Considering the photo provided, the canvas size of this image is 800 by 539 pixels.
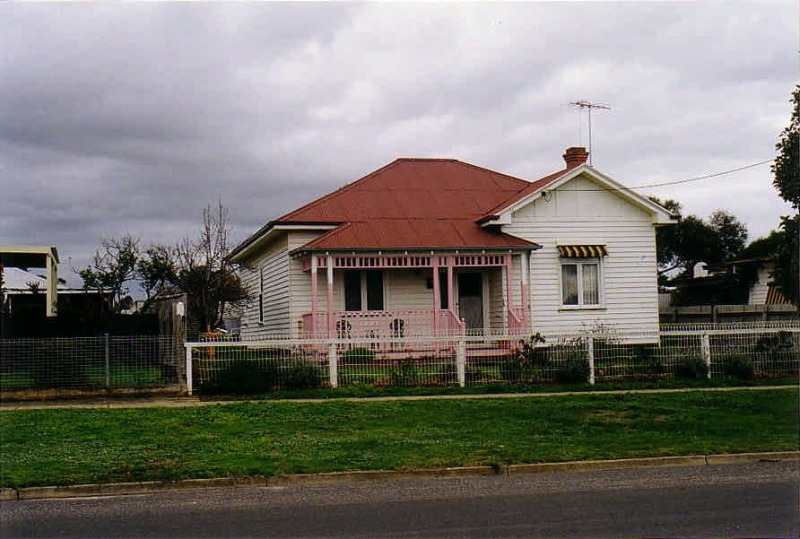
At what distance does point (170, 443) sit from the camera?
41.4ft

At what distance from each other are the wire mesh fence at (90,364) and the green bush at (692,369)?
10087 mm

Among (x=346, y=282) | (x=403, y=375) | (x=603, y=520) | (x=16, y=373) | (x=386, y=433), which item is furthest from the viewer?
(x=346, y=282)

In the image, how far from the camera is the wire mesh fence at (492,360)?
17625 millimetres

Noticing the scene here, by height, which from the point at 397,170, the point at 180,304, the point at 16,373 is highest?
the point at 397,170

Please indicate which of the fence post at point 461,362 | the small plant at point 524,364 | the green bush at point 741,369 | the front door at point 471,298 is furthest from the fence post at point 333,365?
the front door at point 471,298

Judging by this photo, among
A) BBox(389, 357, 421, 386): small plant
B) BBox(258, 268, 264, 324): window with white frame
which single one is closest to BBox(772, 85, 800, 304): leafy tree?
BBox(389, 357, 421, 386): small plant

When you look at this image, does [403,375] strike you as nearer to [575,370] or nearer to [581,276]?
[575,370]

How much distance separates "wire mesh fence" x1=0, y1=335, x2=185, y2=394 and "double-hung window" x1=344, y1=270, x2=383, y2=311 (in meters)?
8.03

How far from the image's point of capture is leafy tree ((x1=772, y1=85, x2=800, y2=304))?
1570 centimetres

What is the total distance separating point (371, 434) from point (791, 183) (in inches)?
329

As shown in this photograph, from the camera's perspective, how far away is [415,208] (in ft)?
86.0

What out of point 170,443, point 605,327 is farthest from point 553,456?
point 605,327

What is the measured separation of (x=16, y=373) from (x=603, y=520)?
11935 millimetres

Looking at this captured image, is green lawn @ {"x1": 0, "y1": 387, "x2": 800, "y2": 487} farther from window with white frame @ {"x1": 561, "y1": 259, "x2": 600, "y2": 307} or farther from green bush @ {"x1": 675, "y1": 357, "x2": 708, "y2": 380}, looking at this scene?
window with white frame @ {"x1": 561, "y1": 259, "x2": 600, "y2": 307}
